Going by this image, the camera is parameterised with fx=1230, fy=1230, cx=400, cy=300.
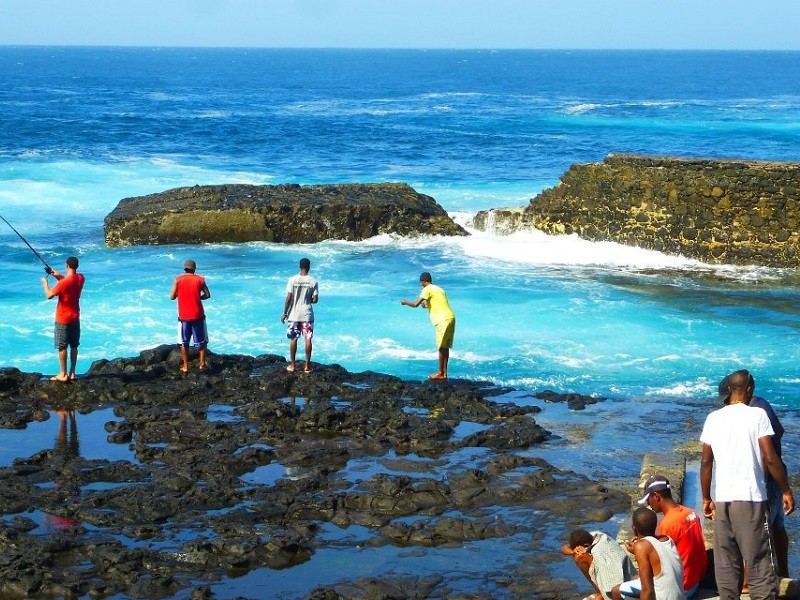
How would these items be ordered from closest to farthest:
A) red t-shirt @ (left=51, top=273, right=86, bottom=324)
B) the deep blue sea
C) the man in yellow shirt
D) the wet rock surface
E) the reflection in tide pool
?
the wet rock surface
the reflection in tide pool
red t-shirt @ (left=51, top=273, right=86, bottom=324)
the man in yellow shirt
the deep blue sea

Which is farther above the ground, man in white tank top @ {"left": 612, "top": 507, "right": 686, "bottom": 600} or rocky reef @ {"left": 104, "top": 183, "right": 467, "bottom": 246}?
rocky reef @ {"left": 104, "top": 183, "right": 467, "bottom": 246}

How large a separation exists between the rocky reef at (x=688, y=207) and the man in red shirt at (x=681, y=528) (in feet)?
46.7

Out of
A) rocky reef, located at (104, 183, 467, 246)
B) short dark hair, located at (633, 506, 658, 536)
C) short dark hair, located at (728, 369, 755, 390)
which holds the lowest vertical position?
short dark hair, located at (633, 506, 658, 536)

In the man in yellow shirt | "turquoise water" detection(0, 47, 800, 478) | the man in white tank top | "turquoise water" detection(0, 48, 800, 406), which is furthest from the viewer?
"turquoise water" detection(0, 48, 800, 406)

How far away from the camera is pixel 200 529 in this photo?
29.4ft

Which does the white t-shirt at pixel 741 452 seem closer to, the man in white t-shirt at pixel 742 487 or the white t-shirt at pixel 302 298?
the man in white t-shirt at pixel 742 487

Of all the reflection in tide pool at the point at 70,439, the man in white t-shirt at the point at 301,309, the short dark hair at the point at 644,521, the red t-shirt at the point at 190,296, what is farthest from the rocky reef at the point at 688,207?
the short dark hair at the point at 644,521

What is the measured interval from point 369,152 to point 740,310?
2943 centimetres

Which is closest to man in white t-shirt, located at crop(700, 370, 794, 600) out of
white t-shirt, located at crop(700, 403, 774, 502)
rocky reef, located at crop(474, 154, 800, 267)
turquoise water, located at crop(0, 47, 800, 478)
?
white t-shirt, located at crop(700, 403, 774, 502)

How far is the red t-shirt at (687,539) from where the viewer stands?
7.18 m

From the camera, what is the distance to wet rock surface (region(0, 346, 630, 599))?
8.19m

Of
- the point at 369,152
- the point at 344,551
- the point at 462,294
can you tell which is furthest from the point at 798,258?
the point at 369,152

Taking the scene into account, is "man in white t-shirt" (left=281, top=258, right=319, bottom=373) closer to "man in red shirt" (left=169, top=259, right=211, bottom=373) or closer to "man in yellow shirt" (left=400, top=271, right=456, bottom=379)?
"man in red shirt" (left=169, top=259, right=211, bottom=373)

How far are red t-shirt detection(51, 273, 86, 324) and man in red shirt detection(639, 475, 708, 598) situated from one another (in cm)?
753
